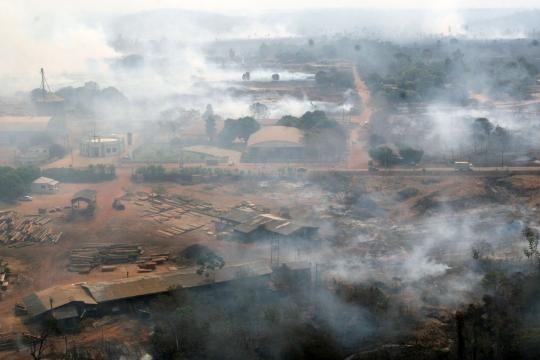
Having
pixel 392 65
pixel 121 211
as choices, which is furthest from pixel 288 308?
pixel 392 65

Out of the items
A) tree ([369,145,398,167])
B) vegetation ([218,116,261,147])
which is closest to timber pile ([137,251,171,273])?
tree ([369,145,398,167])

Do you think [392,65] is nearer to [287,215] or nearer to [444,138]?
[444,138]

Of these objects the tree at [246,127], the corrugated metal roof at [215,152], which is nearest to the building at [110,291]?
the corrugated metal roof at [215,152]

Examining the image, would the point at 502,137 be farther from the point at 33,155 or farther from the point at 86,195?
the point at 33,155

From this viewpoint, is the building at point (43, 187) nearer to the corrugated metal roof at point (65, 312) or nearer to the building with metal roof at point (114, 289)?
the building with metal roof at point (114, 289)

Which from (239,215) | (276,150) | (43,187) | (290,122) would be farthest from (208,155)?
(239,215)


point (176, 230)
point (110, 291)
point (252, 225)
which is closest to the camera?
point (110, 291)
